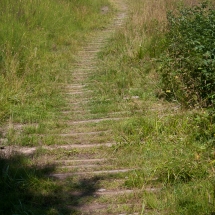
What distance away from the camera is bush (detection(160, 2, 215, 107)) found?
19.3ft

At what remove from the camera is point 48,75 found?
8305mm

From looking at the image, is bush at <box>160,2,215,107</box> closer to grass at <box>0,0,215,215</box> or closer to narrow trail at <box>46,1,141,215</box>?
grass at <box>0,0,215,215</box>

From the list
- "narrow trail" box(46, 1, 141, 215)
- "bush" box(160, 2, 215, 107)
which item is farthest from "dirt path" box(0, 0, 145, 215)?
"bush" box(160, 2, 215, 107)

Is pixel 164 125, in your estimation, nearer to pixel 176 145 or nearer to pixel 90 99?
pixel 176 145

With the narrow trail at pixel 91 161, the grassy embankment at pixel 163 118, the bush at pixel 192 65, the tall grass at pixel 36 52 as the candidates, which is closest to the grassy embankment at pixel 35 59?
the tall grass at pixel 36 52

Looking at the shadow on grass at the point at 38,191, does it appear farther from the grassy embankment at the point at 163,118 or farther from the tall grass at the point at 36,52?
the tall grass at the point at 36,52

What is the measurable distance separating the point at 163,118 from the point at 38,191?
2068 millimetres

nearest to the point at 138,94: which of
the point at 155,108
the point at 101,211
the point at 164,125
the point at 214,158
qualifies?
the point at 155,108

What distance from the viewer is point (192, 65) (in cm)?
632

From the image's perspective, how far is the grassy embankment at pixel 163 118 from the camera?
3.97 meters

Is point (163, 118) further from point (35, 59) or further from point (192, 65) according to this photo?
point (35, 59)

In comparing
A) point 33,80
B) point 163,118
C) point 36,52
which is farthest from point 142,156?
point 36,52

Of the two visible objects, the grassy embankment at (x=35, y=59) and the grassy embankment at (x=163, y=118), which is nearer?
the grassy embankment at (x=163, y=118)

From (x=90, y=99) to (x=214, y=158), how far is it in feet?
10.3
